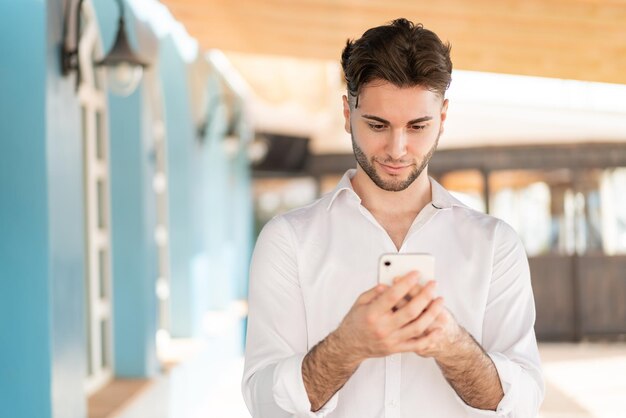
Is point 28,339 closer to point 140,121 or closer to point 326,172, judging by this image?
point 140,121

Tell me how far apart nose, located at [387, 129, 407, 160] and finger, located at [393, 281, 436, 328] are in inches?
14.5

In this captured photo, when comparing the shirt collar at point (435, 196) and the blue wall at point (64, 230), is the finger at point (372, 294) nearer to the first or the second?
the shirt collar at point (435, 196)

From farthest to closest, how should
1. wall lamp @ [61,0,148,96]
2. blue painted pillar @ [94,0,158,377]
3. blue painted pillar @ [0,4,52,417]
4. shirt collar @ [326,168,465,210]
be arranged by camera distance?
blue painted pillar @ [94,0,158,377]
wall lamp @ [61,0,148,96]
blue painted pillar @ [0,4,52,417]
shirt collar @ [326,168,465,210]

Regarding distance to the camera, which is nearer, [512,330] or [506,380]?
[506,380]

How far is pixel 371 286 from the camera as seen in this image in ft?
5.96

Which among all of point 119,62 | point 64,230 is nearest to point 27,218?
point 64,230

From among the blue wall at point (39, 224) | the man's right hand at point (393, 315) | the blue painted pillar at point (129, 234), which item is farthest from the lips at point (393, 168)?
the blue painted pillar at point (129, 234)

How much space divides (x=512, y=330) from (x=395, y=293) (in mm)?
449

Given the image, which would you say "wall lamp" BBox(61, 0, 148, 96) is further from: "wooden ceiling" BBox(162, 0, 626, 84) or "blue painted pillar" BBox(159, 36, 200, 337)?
"blue painted pillar" BBox(159, 36, 200, 337)

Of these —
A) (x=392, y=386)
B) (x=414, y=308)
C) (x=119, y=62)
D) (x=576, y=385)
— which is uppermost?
(x=119, y=62)

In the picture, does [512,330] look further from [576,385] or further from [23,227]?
[576,385]

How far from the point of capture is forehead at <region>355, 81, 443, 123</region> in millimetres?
1723

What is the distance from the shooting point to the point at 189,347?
7.57 meters

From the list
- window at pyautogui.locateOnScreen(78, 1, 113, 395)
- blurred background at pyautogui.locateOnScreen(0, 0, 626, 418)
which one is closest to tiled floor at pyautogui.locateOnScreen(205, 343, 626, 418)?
blurred background at pyautogui.locateOnScreen(0, 0, 626, 418)
